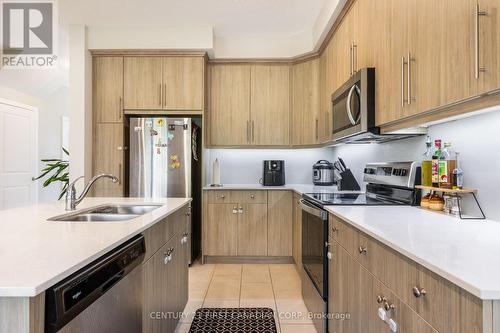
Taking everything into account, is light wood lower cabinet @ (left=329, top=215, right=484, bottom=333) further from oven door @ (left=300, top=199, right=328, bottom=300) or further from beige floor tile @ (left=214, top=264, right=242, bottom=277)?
beige floor tile @ (left=214, top=264, right=242, bottom=277)

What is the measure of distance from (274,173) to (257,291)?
1.49 m

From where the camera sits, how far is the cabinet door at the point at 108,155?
11.5 feet

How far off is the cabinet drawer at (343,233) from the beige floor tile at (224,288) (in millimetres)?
1299

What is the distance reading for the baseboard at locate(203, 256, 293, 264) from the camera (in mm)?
3590

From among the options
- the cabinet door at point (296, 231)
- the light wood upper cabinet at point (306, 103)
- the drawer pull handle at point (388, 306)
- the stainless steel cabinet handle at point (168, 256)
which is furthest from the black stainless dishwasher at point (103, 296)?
the light wood upper cabinet at point (306, 103)

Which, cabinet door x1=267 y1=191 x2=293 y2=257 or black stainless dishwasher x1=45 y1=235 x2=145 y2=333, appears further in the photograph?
cabinet door x1=267 y1=191 x2=293 y2=257

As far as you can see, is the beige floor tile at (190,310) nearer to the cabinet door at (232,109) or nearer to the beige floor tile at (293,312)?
the beige floor tile at (293,312)

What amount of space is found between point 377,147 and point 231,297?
5.93 feet

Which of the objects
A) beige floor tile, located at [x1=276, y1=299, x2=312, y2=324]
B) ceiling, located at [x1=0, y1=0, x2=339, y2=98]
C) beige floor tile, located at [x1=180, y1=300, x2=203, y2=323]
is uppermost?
ceiling, located at [x1=0, y1=0, x2=339, y2=98]

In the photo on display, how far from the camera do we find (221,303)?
2.56 meters

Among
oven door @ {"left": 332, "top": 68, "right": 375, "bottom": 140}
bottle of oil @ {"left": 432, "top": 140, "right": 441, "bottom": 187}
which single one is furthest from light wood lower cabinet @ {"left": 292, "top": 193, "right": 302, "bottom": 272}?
bottle of oil @ {"left": 432, "top": 140, "right": 441, "bottom": 187}

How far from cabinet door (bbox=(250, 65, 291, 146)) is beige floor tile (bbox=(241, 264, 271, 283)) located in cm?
144

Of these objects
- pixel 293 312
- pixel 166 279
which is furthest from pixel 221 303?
pixel 166 279

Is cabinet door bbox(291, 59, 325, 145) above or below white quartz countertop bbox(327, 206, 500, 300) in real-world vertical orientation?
above
